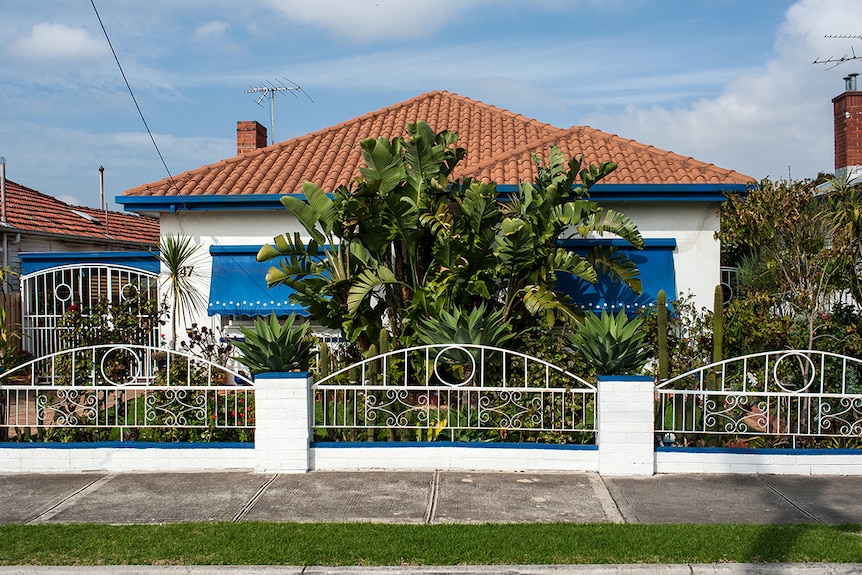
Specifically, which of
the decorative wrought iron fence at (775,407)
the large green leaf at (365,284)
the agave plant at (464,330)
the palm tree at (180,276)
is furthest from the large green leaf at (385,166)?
the decorative wrought iron fence at (775,407)

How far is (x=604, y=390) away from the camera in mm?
7695

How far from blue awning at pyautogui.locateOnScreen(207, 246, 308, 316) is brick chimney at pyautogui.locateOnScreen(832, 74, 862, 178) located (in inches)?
441

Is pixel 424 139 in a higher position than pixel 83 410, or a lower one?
higher

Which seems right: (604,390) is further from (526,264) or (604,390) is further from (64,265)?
(64,265)

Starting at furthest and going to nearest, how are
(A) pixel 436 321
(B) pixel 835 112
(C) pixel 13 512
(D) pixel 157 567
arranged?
(B) pixel 835 112, (A) pixel 436 321, (C) pixel 13 512, (D) pixel 157 567

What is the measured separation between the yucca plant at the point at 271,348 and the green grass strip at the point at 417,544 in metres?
2.23

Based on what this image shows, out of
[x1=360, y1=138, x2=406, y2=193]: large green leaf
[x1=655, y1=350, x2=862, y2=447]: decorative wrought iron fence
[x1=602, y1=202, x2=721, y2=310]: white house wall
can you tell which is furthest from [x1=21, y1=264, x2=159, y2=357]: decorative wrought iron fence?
[x1=655, y1=350, x2=862, y2=447]: decorative wrought iron fence

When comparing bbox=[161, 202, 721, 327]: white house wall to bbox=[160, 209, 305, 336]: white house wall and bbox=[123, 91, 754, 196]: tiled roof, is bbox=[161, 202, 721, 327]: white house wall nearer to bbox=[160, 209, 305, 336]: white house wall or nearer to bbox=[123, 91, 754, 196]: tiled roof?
bbox=[160, 209, 305, 336]: white house wall

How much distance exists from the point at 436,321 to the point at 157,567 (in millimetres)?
4425

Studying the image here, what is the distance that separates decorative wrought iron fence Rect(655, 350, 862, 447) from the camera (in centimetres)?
775

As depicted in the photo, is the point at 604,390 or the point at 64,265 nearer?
the point at 604,390

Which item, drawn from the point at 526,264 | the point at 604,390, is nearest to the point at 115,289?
the point at 526,264

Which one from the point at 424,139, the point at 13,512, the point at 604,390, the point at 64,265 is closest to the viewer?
the point at 13,512

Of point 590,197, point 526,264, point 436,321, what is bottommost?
point 436,321
